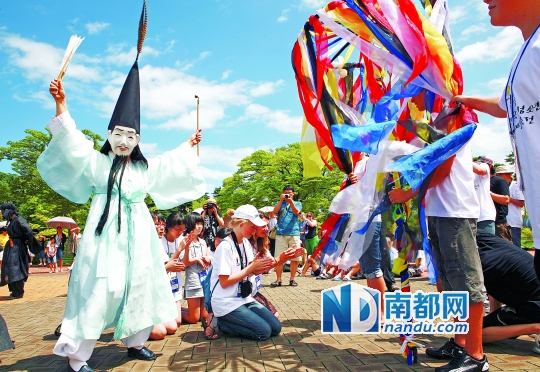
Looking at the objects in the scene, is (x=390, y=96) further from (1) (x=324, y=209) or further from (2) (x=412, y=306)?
(1) (x=324, y=209)

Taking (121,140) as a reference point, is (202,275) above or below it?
below

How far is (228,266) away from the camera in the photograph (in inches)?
146

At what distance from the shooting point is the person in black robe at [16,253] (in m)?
7.42

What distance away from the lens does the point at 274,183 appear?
27.3 metres

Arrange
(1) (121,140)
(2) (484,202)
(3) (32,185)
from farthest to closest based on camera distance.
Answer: (3) (32,185) < (2) (484,202) < (1) (121,140)

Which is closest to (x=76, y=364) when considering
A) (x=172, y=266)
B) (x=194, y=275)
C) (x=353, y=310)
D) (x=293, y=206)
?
(x=172, y=266)

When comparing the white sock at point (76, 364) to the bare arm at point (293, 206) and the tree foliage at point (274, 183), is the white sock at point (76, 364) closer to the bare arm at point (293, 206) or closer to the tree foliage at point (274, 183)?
the bare arm at point (293, 206)

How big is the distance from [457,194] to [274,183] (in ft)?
80.9

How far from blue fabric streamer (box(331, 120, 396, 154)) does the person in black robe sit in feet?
23.5

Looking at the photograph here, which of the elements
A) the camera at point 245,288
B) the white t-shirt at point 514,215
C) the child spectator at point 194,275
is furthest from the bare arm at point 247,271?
the white t-shirt at point 514,215

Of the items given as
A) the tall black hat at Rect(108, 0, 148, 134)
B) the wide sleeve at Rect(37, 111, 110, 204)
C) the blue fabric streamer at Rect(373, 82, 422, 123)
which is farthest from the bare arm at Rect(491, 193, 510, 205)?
the wide sleeve at Rect(37, 111, 110, 204)

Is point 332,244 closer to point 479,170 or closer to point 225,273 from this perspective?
point 225,273

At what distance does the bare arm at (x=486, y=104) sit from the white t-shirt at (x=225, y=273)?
2.38m

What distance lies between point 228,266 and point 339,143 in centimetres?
169
